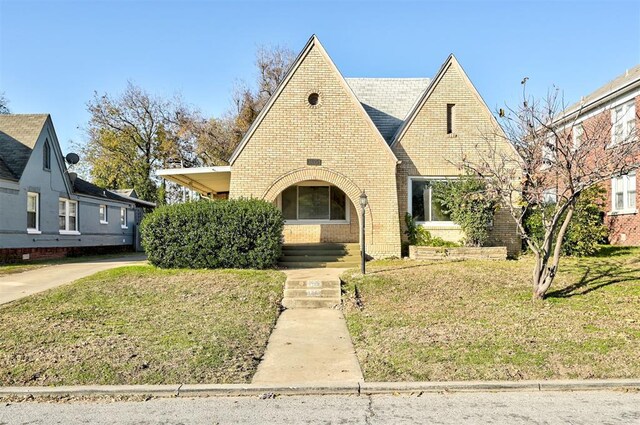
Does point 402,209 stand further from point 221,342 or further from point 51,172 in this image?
point 51,172

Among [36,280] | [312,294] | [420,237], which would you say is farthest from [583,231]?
[36,280]

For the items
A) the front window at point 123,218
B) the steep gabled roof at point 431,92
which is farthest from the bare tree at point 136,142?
the steep gabled roof at point 431,92

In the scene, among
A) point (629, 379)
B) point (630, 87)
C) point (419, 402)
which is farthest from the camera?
point (630, 87)

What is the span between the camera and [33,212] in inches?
876

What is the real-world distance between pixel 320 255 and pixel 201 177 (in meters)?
6.40

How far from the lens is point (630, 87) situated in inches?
738

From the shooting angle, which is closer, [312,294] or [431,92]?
[312,294]

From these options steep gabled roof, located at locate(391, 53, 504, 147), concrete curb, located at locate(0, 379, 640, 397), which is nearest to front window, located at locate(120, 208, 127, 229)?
steep gabled roof, located at locate(391, 53, 504, 147)

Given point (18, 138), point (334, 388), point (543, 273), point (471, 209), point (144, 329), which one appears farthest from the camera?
point (18, 138)

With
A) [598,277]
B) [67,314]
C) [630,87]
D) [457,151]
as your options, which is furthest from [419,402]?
[630,87]

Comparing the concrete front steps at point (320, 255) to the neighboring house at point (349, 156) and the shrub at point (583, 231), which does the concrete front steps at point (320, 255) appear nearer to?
the neighboring house at point (349, 156)

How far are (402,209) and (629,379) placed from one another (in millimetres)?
11670

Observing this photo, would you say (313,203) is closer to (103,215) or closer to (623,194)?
(623,194)

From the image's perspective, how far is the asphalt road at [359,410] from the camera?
196 inches
